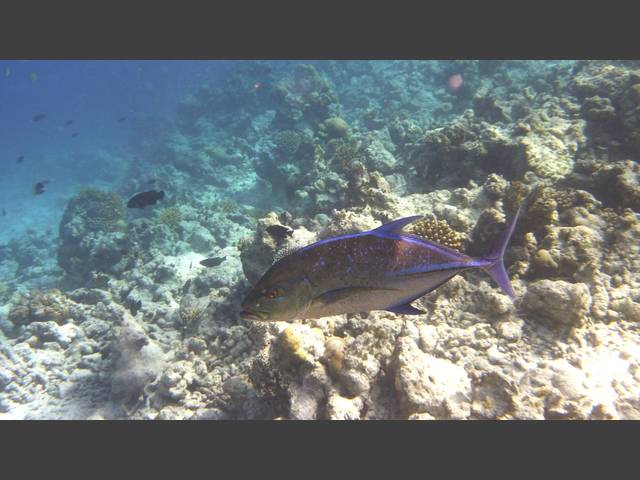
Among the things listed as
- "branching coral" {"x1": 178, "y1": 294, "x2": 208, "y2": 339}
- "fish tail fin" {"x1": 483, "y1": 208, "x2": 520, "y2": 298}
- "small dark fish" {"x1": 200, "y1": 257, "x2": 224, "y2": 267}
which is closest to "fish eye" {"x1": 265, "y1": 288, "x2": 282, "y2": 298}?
"fish tail fin" {"x1": 483, "y1": 208, "x2": 520, "y2": 298}

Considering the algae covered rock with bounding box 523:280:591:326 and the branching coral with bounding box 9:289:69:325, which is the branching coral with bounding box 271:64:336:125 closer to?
the branching coral with bounding box 9:289:69:325

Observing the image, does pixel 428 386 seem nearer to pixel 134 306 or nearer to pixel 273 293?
pixel 273 293

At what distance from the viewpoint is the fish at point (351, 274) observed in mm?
1931

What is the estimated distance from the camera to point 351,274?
1953 millimetres

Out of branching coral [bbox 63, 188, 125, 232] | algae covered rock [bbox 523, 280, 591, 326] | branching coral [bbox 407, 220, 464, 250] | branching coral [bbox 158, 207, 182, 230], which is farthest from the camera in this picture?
branching coral [bbox 63, 188, 125, 232]

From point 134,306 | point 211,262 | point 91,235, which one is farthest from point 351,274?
point 91,235

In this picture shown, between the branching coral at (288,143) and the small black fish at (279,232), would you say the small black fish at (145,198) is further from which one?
the branching coral at (288,143)

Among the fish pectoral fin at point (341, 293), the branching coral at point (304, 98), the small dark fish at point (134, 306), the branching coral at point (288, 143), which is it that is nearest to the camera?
the fish pectoral fin at point (341, 293)

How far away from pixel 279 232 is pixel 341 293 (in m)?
3.62

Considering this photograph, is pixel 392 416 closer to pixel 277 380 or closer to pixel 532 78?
pixel 277 380

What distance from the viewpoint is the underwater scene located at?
2.66 metres

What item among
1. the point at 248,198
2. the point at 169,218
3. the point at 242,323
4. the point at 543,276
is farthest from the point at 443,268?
the point at 248,198

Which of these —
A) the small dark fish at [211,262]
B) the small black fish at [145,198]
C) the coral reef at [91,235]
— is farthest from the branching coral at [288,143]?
the small dark fish at [211,262]

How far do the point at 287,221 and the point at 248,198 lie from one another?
794 cm
